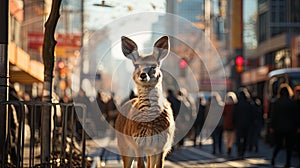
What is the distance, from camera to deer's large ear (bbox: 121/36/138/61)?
9.85m

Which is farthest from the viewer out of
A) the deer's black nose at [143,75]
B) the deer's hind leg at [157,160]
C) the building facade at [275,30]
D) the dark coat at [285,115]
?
the building facade at [275,30]

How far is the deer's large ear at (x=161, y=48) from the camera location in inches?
391

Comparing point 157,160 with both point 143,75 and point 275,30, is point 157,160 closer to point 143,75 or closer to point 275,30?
point 143,75

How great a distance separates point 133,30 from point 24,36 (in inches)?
1308

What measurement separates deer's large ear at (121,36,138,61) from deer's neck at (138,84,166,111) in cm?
43

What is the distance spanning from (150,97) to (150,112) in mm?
198

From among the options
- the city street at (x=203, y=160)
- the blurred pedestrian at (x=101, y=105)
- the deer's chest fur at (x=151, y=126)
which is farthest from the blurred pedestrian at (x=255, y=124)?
the deer's chest fur at (x=151, y=126)

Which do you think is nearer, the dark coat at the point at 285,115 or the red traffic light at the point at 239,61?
the dark coat at the point at 285,115

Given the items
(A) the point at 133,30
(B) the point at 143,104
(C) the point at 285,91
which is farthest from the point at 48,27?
(C) the point at 285,91

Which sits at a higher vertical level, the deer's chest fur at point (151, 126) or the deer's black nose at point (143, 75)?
the deer's black nose at point (143, 75)

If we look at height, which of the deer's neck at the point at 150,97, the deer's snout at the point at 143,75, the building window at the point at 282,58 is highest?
the building window at the point at 282,58

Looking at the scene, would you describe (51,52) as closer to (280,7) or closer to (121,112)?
(121,112)

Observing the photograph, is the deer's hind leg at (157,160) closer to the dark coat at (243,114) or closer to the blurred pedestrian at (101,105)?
the dark coat at (243,114)

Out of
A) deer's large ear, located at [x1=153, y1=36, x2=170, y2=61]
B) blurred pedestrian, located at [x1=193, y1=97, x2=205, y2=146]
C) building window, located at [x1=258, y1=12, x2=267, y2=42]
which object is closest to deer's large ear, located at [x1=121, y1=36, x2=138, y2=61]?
deer's large ear, located at [x1=153, y1=36, x2=170, y2=61]
